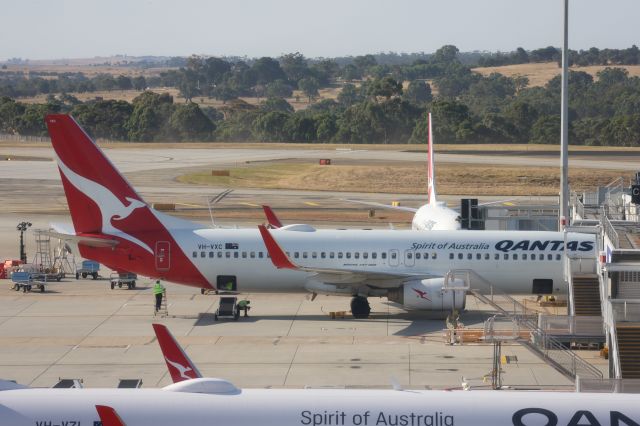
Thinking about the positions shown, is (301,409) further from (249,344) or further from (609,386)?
(249,344)

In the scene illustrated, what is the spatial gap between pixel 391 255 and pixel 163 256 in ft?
29.9

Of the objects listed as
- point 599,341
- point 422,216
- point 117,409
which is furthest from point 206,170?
point 117,409

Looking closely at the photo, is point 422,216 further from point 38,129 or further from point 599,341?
point 38,129

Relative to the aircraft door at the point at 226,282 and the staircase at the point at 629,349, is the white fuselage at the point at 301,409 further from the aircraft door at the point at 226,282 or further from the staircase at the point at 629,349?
the aircraft door at the point at 226,282

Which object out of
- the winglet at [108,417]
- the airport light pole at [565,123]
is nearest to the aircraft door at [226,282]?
the airport light pole at [565,123]

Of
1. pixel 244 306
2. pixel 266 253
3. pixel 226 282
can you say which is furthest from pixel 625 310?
pixel 226 282

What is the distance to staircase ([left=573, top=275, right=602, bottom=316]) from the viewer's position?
39375 millimetres

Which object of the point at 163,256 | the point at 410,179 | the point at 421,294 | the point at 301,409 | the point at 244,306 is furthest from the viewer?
the point at 410,179

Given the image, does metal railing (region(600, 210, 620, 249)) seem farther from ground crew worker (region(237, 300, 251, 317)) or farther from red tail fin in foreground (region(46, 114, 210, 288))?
red tail fin in foreground (region(46, 114, 210, 288))

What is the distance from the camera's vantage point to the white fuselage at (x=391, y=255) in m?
44.6

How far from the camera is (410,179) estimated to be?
102m

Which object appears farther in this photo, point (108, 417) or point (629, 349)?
point (629, 349)

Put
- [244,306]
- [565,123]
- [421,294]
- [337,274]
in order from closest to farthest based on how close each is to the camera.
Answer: [421,294] < [337,274] < [244,306] < [565,123]

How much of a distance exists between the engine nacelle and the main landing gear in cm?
175
